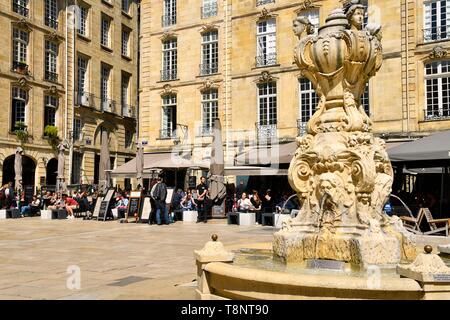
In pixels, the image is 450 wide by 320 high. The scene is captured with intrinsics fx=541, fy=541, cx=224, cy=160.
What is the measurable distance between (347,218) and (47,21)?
97.2ft

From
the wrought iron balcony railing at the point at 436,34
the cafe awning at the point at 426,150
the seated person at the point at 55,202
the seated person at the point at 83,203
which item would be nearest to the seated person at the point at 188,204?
the seated person at the point at 83,203

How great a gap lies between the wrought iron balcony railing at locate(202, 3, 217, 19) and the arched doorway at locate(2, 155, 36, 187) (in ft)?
41.0

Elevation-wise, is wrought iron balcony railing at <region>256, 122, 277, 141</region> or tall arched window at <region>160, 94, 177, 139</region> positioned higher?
tall arched window at <region>160, 94, 177, 139</region>

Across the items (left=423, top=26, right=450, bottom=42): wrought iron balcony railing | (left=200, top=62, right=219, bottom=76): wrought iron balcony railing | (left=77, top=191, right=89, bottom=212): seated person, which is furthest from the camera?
(left=200, top=62, right=219, bottom=76): wrought iron balcony railing

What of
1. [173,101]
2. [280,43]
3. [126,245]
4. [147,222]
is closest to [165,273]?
[126,245]

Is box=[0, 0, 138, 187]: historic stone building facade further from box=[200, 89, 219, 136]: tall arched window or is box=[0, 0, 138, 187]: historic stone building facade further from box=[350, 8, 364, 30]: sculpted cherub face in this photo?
box=[350, 8, 364, 30]: sculpted cherub face

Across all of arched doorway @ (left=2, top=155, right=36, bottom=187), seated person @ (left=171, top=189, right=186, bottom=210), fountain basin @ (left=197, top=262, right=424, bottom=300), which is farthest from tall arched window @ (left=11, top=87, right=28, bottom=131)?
fountain basin @ (left=197, top=262, right=424, bottom=300)

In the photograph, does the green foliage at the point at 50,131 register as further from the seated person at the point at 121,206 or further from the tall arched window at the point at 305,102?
the tall arched window at the point at 305,102

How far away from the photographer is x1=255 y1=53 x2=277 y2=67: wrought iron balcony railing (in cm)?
2606

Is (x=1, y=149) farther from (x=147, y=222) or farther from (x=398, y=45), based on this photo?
(x=398, y=45)

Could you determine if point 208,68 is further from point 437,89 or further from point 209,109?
point 437,89

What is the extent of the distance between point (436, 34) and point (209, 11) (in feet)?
38.6

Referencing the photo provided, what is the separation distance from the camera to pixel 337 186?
6.39 m

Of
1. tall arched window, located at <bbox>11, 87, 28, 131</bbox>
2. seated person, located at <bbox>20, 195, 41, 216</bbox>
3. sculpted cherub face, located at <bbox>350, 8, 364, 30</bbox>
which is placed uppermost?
tall arched window, located at <bbox>11, 87, 28, 131</bbox>
